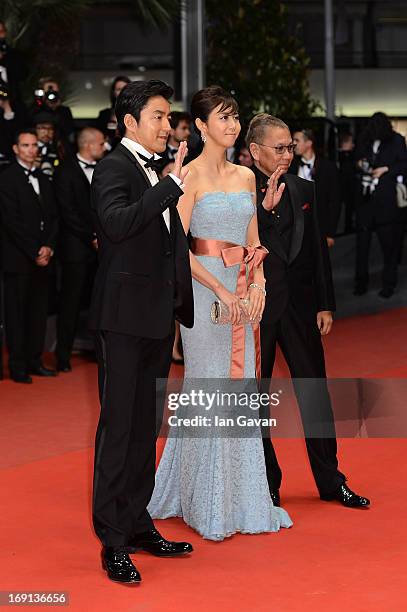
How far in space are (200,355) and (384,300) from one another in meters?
6.91

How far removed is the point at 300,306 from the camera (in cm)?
556

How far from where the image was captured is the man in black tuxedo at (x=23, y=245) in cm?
874

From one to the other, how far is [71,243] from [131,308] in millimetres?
4659

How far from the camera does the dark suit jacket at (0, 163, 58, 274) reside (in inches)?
344

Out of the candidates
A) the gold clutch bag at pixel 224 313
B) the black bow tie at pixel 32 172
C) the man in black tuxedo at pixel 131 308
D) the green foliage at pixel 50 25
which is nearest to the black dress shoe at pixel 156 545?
the man in black tuxedo at pixel 131 308

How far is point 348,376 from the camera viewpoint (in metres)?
8.74

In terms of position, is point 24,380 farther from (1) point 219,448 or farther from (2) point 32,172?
(1) point 219,448

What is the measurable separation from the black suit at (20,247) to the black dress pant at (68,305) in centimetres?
25

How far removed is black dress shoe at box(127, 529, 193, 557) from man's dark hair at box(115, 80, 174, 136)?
1457mm

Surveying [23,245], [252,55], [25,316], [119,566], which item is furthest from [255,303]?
[252,55]

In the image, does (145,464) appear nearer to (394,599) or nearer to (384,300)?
(394,599)

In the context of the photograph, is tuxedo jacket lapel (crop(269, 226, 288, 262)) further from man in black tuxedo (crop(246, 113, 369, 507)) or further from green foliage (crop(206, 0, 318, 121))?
green foliage (crop(206, 0, 318, 121))

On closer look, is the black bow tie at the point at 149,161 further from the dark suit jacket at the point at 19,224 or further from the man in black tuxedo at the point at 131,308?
the dark suit jacket at the point at 19,224

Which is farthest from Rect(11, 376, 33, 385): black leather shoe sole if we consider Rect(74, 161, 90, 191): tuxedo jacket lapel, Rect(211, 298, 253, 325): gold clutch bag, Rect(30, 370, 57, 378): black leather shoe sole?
Rect(211, 298, 253, 325): gold clutch bag
